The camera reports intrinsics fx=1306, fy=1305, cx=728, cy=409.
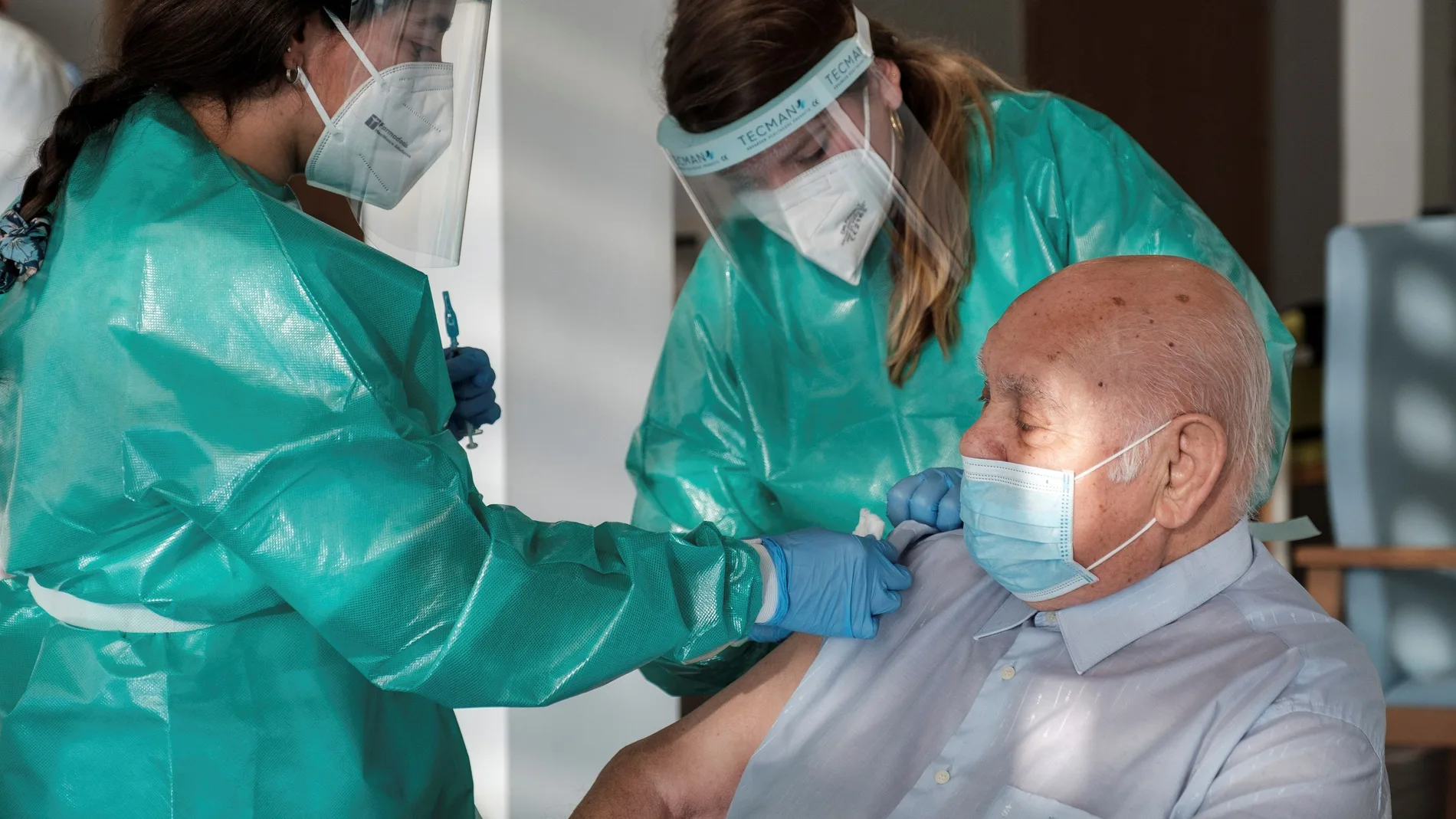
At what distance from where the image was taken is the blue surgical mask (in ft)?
4.16

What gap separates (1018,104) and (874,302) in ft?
1.06

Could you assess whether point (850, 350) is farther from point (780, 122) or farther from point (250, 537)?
point (250, 537)

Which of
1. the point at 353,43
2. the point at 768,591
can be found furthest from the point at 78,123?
the point at 768,591

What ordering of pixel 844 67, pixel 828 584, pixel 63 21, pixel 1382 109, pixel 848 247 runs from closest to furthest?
pixel 828 584 → pixel 844 67 → pixel 848 247 → pixel 63 21 → pixel 1382 109

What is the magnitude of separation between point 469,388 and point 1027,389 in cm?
72

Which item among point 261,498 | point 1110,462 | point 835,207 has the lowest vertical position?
point 1110,462

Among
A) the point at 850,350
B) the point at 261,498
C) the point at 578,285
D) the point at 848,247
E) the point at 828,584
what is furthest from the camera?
the point at 578,285

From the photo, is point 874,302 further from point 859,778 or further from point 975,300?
point 859,778

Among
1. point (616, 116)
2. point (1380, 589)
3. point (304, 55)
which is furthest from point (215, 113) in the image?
point (1380, 589)

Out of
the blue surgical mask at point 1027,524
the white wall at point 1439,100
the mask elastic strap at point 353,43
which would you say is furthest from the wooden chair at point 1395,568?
the white wall at point 1439,100

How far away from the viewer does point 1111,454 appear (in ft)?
4.11

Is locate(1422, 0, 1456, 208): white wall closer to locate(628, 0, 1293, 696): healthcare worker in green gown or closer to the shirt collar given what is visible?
locate(628, 0, 1293, 696): healthcare worker in green gown

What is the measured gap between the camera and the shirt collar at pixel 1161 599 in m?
1.28

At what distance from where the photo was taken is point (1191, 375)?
1.23 meters
